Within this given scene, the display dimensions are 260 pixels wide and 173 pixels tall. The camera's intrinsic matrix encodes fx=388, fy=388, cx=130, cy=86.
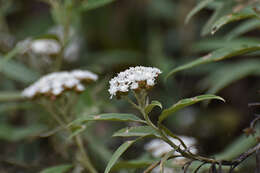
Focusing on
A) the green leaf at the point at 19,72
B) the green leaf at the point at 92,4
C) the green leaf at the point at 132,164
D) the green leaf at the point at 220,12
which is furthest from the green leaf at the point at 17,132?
the green leaf at the point at 220,12

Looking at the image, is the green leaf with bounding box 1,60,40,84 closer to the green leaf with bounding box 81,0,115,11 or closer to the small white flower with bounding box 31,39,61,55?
the small white flower with bounding box 31,39,61,55

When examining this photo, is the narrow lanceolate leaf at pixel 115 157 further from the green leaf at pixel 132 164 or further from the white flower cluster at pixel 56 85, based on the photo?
the white flower cluster at pixel 56 85

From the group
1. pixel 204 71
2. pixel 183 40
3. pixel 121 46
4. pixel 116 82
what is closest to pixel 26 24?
pixel 121 46

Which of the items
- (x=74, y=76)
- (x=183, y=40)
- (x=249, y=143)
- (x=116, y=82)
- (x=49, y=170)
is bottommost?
(x=249, y=143)

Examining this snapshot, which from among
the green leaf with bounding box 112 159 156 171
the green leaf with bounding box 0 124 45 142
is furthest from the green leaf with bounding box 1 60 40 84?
the green leaf with bounding box 112 159 156 171

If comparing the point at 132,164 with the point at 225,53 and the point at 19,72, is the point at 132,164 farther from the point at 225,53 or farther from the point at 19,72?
the point at 19,72

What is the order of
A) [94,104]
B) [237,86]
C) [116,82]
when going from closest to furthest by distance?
[116,82] < [94,104] < [237,86]

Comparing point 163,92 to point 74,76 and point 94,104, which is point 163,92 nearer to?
point 94,104
